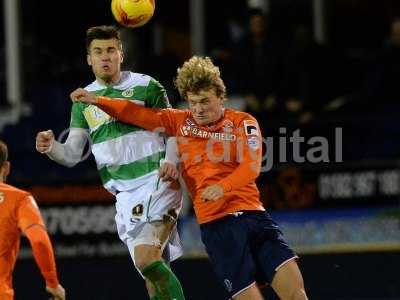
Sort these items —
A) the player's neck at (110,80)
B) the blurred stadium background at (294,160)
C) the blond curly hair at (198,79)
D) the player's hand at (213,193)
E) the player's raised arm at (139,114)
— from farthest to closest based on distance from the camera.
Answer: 1. the blurred stadium background at (294,160)
2. the player's neck at (110,80)
3. the player's raised arm at (139,114)
4. the blond curly hair at (198,79)
5. the player's hand at (213,193)

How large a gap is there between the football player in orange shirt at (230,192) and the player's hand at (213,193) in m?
0.06

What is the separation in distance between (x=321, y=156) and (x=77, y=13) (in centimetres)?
639

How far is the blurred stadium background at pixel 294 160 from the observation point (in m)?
10.3

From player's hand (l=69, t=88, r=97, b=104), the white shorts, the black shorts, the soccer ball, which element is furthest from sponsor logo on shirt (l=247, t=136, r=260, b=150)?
the soccer ball

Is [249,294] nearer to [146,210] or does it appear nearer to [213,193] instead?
[213,193]

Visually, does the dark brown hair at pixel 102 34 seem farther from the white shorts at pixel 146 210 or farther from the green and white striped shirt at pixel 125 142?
the white shorts at pixel 146 210

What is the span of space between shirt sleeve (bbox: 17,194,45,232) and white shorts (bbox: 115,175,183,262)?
122cm

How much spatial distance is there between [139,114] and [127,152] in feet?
0.93

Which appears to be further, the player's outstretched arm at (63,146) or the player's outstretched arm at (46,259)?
the player's outstretched arm at (63,146)

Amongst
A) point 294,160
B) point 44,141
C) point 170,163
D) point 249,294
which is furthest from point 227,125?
point 294,160

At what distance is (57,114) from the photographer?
43.8ft

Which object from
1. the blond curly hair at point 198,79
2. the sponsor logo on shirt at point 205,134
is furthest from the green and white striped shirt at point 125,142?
the blond curly hair at point 198,79

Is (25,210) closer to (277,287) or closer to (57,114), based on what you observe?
(277,287)

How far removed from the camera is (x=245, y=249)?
6.90 meters
